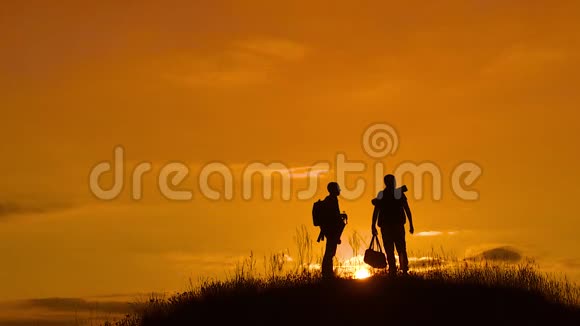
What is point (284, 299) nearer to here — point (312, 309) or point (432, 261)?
point (312, 309)

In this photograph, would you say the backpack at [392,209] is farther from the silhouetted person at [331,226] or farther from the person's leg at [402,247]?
the silhouetted person at [331,226]

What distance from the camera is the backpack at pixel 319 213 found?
23000 mm

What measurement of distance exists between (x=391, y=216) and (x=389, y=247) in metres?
0.83

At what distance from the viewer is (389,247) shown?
23.3 m

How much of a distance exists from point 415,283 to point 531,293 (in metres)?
3.21

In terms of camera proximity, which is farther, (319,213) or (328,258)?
(328,258)

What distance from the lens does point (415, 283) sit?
2256 centimetres

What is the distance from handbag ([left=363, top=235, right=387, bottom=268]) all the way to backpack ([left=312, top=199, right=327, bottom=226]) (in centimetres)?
144

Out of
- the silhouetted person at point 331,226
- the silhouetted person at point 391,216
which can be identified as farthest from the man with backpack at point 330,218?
the silhouetted person at point 391,216

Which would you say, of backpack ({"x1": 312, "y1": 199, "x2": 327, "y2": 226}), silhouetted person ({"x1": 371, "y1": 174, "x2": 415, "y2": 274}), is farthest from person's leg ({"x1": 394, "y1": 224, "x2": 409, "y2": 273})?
backpack ({"x1": 312, "y1": 199, "x2": 327, "y2": 226})

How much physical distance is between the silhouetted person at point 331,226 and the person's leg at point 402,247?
1.36 m

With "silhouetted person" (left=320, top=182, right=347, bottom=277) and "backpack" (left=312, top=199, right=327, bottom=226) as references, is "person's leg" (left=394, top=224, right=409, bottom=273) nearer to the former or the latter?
"silhouetted person" (left=320, top=182, right=347, bottom=277)

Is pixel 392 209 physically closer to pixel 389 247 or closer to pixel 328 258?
pixel 389 247

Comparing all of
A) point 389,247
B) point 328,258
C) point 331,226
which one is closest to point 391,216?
point 389,247
